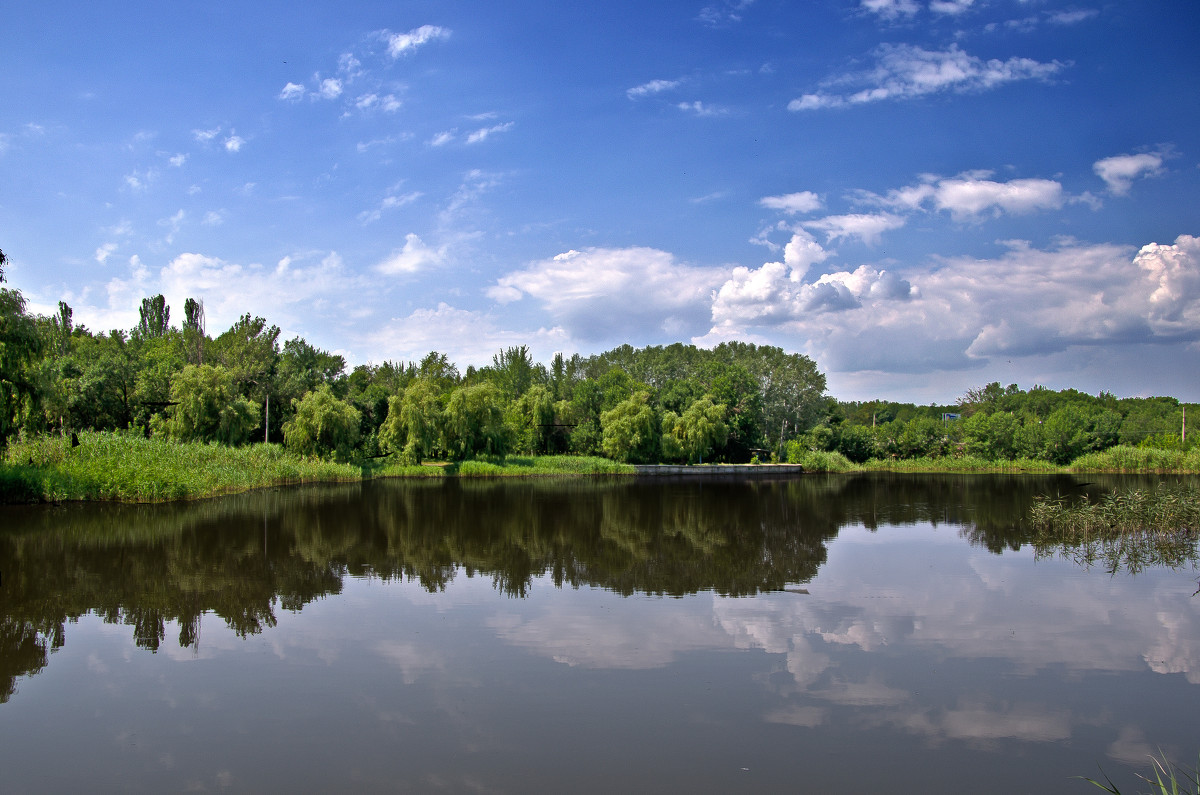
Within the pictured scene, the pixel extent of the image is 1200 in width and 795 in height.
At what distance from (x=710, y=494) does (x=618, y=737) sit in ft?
85.8

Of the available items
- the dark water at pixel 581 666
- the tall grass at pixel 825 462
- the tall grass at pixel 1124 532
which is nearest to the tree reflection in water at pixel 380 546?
the dark water at pixel 581 666

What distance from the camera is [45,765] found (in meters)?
5.75

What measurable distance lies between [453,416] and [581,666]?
34.3 metres

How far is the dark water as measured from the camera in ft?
19.1

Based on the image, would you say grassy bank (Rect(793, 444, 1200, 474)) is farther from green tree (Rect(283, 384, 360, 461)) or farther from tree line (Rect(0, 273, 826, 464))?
green tree (Rect(283, 384, 360, 461))

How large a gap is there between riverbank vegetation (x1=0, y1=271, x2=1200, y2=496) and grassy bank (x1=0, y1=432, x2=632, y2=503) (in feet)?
0.36

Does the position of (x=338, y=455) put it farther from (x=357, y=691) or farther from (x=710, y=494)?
(x=357, y=691)

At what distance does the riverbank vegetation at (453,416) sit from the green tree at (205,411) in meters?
0.07

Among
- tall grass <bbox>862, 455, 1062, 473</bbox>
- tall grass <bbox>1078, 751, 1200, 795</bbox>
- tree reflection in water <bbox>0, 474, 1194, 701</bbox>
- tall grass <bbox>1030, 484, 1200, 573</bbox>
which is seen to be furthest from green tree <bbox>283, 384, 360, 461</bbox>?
tall grass <bbox>862, 455, 1062, 473</bbox>

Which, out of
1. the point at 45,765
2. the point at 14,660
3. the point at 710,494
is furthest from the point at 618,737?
the point at 710,494

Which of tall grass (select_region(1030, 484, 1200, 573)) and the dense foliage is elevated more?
the dense foliage

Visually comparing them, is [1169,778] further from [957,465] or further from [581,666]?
[957,465]

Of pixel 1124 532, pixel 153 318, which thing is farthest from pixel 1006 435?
pixel 153 318

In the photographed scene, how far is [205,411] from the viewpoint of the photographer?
3325cm
